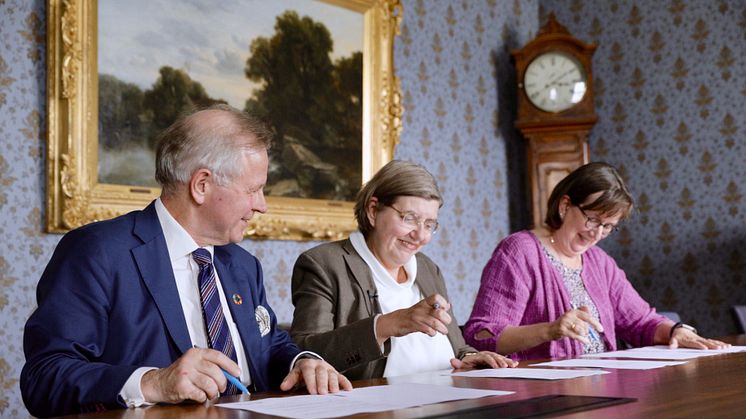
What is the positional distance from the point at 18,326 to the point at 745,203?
14.1 ft

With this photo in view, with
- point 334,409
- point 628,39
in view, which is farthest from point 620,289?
point 628,39

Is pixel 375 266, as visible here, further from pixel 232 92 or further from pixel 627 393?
pixel 232 92

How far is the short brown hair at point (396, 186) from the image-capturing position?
280cm

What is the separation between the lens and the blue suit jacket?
1645mm

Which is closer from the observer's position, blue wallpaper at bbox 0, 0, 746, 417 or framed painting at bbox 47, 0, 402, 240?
framed painting at bbox 47, 0, 402, 240

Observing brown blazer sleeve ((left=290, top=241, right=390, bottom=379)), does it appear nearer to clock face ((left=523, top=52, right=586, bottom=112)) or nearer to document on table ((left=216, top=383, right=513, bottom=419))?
document on table ((left=216, top=383, right=513, bottom=419))

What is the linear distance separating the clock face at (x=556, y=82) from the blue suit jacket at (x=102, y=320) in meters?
3.95

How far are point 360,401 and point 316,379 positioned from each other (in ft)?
Answer: 0.80

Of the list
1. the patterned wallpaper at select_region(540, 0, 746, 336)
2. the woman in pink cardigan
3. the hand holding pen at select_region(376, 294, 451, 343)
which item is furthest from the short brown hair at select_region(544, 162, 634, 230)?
the patterned wallpaper at select_region(540, 0, 746, 336)

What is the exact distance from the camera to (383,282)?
2.78 metres

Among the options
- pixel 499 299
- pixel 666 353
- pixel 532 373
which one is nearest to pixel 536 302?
pixel 499 299

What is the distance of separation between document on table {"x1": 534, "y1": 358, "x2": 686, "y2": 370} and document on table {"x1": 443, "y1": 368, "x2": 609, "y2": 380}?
0.14m

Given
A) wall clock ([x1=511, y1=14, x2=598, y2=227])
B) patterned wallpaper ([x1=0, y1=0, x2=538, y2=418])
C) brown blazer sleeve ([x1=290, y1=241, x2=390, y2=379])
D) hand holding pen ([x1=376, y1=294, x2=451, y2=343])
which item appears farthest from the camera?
wall clock ([x1=511, y1=14, x2=598, y2=227])

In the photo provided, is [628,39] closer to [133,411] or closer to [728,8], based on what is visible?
[728,8]
